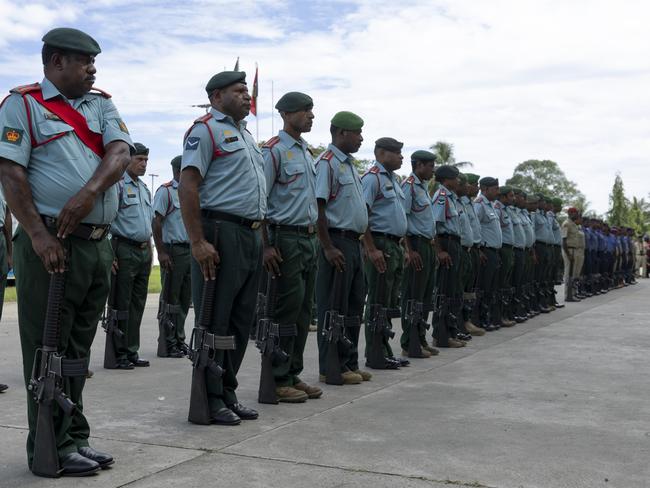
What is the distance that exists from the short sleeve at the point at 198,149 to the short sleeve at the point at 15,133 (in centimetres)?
129

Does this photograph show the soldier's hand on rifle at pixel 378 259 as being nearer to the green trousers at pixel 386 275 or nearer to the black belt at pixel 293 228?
the green trousers at pixel 386 275

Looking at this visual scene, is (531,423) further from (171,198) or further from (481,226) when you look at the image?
(481,226)

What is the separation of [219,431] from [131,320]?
3350 mm

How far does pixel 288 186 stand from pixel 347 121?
127 cm

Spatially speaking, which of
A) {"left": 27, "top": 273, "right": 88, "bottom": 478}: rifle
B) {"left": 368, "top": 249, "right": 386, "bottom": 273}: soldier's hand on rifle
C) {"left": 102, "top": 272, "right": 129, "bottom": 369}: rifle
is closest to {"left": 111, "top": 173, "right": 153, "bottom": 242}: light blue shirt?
{"left": 102, "top": 272, "right": 129, "bottom": 369}: rifle

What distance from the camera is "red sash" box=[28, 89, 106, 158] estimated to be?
4.07 m

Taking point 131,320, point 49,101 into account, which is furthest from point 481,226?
point 49,101

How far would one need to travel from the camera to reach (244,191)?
5262 mm

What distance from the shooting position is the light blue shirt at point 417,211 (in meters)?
8.70

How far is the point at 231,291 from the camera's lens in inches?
205

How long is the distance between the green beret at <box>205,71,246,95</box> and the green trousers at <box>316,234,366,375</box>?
6.39 ft

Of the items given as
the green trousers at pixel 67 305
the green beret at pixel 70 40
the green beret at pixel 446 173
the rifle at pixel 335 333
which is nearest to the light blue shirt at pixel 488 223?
the green beret at pixel 446 173

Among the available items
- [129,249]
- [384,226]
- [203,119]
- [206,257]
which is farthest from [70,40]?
[384,226]

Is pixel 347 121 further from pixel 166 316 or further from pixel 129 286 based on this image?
pixel 166 316
